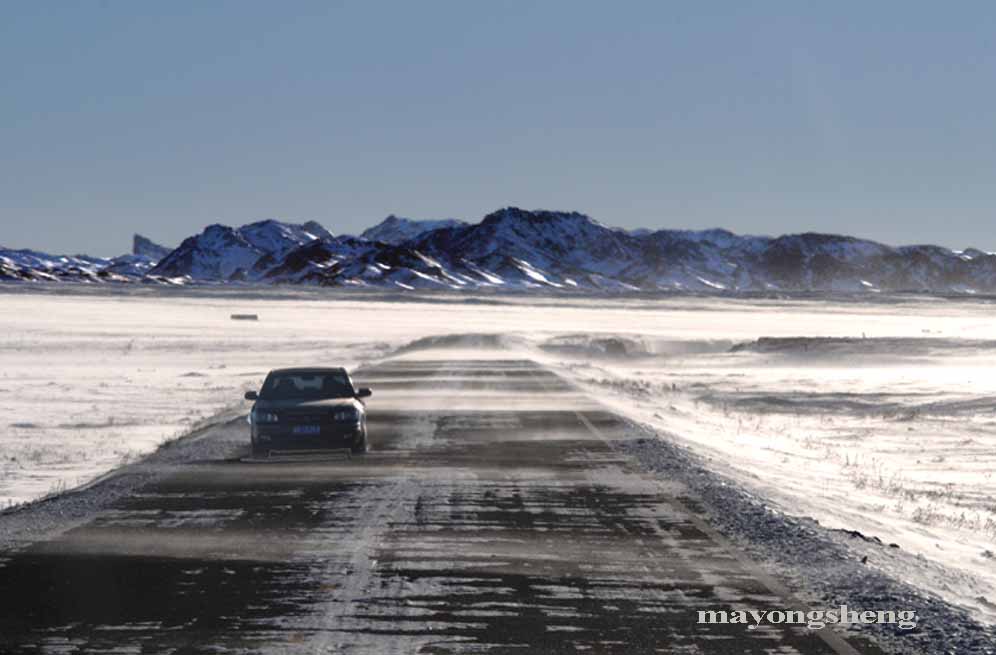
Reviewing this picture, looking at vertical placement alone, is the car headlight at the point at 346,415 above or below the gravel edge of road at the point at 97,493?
above

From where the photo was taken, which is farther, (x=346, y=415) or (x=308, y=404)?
(x=308, y=404)

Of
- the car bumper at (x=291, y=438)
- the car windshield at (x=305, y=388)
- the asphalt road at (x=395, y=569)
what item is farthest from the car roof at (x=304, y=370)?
the asphalt road at (x=395, y=569)

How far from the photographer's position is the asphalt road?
8.36 meters

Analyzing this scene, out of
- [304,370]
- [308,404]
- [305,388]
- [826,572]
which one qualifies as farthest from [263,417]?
[826,572]

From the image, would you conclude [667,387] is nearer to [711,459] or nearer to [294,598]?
[711,459]

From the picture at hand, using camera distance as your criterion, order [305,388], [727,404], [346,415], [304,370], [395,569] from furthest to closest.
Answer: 1. [727,404]
2. [305,388]
3. [304,370]
4. [346,415]
5. [395,569]

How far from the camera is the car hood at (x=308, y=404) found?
1995 cm

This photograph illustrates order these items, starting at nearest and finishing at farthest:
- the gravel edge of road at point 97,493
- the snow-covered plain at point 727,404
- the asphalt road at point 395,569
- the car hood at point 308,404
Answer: the asphalt road at point 395,569, the gravel edge of road at point 97,493, the snow-covered plain at point 727,404, the car hood at point 308,404

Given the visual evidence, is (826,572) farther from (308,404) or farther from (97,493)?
(308,404)

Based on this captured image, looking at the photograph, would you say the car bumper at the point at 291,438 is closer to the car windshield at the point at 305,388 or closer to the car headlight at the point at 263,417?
the car headlight at the point at 263,417

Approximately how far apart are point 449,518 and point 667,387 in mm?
33751

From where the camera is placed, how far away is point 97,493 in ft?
51.0

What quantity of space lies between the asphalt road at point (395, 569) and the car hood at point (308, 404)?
1.23 meters

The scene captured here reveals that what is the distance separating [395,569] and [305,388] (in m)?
11.1
